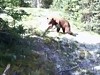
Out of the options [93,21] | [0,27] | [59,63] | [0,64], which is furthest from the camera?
[93,21]

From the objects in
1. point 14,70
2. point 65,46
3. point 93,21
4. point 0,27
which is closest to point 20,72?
point 14,70

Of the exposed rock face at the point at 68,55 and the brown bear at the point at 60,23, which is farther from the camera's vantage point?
the brown bear at the point at 60,23

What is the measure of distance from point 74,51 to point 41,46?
3.56 ft

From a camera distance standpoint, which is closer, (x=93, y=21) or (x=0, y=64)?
(x=0, y=64)

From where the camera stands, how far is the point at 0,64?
6949 mm

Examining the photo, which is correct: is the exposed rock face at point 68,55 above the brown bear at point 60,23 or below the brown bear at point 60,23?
below

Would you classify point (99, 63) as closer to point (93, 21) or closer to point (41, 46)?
point (41, 46)

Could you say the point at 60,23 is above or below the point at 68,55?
above

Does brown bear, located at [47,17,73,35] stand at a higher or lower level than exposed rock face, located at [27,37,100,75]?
higher

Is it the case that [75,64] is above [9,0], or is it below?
below

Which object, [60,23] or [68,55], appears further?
[60,23]

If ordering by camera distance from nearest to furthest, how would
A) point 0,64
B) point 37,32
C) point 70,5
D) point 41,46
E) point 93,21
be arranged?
point 0,64
point 41,46
point 37,32
point 93,21
point 70,5

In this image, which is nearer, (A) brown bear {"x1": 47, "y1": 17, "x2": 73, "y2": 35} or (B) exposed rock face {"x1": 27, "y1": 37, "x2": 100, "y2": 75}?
(B) exposed rock face {"x1": 27, "y1": 37, "x2": 100, "y2": 75}

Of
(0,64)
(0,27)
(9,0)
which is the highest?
(9,0)
